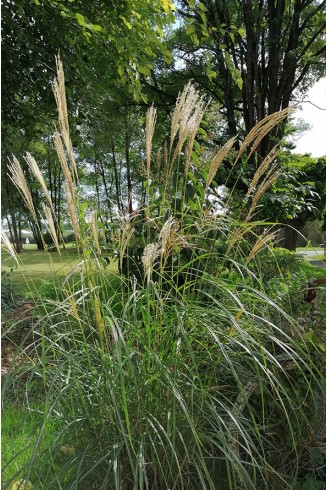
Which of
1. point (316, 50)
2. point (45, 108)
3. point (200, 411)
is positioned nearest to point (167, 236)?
point (200, 411)

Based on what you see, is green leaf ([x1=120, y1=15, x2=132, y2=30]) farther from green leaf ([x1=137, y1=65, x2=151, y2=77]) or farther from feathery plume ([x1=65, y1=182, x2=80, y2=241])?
feathery plume ([x1=65, y1=182, x2=80, y2=241])

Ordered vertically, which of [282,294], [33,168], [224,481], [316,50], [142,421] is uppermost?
[316,50]

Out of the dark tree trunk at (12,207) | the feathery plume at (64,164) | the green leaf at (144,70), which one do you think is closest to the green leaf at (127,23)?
the green leaf at (144,70)

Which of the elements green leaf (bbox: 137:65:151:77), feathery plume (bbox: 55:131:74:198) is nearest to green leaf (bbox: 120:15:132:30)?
green leaf (bbox: 137:65:151:77)

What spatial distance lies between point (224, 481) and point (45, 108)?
4.17 m

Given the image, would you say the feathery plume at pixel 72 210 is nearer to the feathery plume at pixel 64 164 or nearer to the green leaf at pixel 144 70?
the feathery plume at pixel 64 164

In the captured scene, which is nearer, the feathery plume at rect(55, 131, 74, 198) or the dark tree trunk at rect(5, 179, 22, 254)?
the feathery plume at rect(55, 131, 74, 198)

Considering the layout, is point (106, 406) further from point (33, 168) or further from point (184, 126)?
point (184, 126)

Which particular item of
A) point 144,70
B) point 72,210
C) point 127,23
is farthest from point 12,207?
point 72,210

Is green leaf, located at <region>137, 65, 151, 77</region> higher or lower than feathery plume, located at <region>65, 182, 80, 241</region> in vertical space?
higher

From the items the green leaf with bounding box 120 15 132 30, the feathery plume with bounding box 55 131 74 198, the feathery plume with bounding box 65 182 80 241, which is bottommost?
the feathery plume with bounding box 65 182 80 241

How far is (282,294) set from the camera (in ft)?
6.58

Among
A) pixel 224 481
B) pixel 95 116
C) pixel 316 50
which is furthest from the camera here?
pixel 316 50

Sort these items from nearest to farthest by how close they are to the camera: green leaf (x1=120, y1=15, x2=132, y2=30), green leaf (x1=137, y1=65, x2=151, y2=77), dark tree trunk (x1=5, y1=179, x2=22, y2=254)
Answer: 1. green leaf (x1=137, y1=65, x2=151, y2=77)
2. green leaf (x1=120, y1=15, x2=132, y2=30)
3. dark tree trunk (x1=5, y1=179, x2=22, y2=254)
